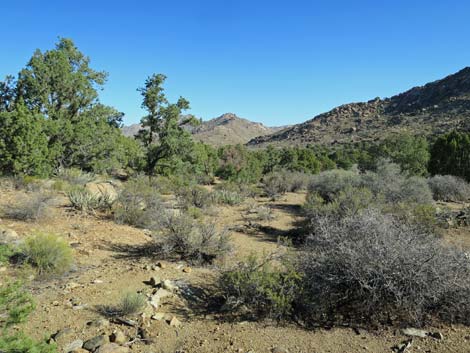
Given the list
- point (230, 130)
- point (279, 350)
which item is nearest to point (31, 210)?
point (279, 350)

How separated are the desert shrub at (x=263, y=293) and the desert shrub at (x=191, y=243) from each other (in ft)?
7.06

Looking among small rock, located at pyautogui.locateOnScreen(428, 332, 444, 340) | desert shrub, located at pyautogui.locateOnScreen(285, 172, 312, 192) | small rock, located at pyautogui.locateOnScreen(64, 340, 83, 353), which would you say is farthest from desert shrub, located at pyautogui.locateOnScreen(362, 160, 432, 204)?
small rock, located at pyautogui.locateOnScreen(64, 340, 83, 353)

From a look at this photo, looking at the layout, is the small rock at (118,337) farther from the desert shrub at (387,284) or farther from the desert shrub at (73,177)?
the desert shrub at (73,177)

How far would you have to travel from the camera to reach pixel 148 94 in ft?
58.5

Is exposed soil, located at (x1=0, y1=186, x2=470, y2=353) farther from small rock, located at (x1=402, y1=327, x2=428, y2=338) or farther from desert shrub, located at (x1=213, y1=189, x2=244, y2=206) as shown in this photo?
desert shrub, located at (x1=213, y1=189, x2=244, y2=206)

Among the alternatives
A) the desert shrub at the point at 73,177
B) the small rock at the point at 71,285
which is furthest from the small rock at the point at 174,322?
the desert shrub at the point at 73,177

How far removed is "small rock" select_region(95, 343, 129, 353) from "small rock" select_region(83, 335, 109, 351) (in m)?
0.07

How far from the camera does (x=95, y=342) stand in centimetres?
423

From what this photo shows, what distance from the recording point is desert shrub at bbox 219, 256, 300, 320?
4918mm

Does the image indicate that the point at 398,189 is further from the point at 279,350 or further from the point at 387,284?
the point at 279,350

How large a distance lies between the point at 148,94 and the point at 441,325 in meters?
16.5

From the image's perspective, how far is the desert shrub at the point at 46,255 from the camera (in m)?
6.22

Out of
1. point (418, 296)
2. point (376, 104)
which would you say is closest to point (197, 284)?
point (418, 296)

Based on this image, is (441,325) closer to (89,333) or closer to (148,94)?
(89,333)
